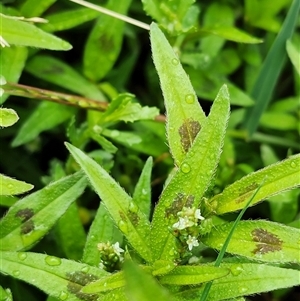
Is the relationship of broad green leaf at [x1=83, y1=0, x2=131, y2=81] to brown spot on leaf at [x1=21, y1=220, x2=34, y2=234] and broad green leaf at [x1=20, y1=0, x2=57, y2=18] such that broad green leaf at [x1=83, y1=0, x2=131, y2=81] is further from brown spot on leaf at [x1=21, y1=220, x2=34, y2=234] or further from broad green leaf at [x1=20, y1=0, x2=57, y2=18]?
brown spot on leaf at [x1=21, y1=220, x2=34, y2=234]

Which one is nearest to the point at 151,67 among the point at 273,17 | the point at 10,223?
the point at 273,17

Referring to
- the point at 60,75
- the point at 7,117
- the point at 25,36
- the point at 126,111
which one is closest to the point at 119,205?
the point at 7,117

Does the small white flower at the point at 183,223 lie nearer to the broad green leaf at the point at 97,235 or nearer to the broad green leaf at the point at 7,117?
the broad green leaf at the point at 97,235

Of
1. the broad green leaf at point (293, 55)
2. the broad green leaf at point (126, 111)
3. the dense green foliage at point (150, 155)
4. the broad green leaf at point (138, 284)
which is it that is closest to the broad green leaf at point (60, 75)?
the dense green foliage at point (150, 155)

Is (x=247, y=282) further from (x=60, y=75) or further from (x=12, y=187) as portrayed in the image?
(x=60, y=75)

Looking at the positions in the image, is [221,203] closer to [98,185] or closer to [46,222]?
[98,185]
